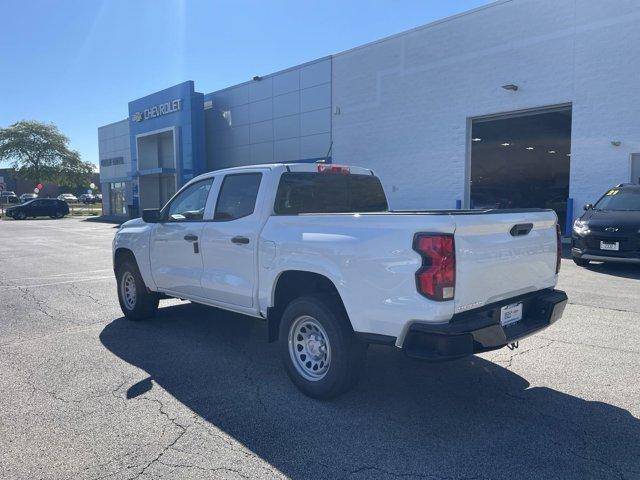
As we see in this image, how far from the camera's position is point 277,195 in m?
4.68

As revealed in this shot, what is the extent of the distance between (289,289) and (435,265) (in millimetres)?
1590

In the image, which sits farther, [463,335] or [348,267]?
[348,267]

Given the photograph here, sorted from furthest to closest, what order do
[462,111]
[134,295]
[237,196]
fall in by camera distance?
[462,111] < [134,295] < [237,196]

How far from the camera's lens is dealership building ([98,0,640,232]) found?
16.0 m

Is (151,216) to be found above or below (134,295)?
above

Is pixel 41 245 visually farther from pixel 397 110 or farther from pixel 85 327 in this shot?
pixel 397 110

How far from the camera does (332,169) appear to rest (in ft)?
16.9

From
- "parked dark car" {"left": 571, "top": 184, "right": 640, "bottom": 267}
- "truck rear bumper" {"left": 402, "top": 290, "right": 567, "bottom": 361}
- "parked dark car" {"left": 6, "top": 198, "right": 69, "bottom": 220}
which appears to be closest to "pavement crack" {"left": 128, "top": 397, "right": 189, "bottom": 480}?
"truck rear bumper" {"left": 402, "top": 290, "right": 567, "bottom": 361}

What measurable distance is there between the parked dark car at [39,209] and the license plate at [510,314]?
140 feet

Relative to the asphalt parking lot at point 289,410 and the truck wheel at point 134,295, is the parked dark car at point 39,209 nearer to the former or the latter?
the truck wheel at point 134,295

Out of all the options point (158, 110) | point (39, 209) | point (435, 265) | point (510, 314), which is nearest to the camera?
point (435, 265)

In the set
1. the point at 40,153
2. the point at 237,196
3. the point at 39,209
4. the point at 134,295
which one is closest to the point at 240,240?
the point at 237,196

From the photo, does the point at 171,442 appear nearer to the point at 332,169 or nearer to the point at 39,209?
the point at 332,169

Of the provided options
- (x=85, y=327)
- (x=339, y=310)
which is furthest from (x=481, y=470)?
(x=85, y=327)
